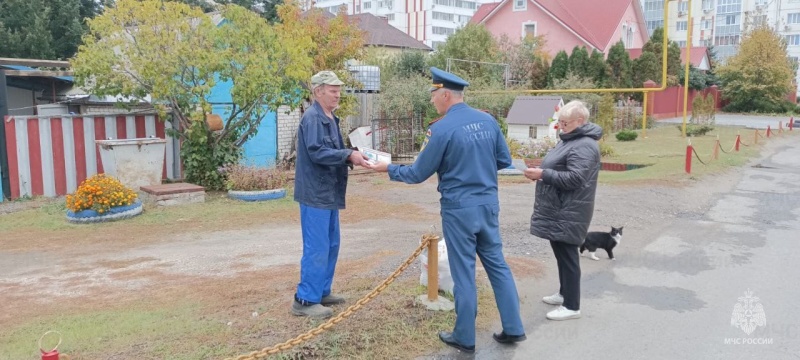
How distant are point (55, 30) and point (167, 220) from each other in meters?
22.8

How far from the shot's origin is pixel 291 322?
14.7 ft

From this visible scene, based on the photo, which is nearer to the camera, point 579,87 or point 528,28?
point 579,87

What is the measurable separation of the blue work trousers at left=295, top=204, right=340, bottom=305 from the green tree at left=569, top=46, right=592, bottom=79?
28.9 m

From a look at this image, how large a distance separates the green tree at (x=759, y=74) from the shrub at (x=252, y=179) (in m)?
42.7

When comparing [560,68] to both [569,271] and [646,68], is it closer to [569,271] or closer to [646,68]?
[646,68]

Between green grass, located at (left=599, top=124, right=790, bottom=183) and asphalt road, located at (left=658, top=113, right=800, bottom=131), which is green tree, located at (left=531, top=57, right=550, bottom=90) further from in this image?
asphalt road, located at (left=658, top=113, right=800, bottom=131)

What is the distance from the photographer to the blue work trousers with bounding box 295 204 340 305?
4.46 metres

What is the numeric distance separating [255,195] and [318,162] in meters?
6.32

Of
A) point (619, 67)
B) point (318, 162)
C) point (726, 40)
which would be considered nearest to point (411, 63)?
point (619, 67)

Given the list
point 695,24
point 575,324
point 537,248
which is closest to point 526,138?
point 537,248

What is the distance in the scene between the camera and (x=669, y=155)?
709 inches

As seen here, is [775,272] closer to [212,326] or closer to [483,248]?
[483,248]

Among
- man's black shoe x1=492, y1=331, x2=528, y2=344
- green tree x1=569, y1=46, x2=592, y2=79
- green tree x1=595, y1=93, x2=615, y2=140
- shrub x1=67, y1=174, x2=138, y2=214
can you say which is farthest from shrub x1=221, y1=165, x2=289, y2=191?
green tree x1=569, y1=46, x2=592, y2=79

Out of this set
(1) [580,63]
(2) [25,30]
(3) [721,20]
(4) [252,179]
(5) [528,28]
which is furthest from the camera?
(3) [721,20]
